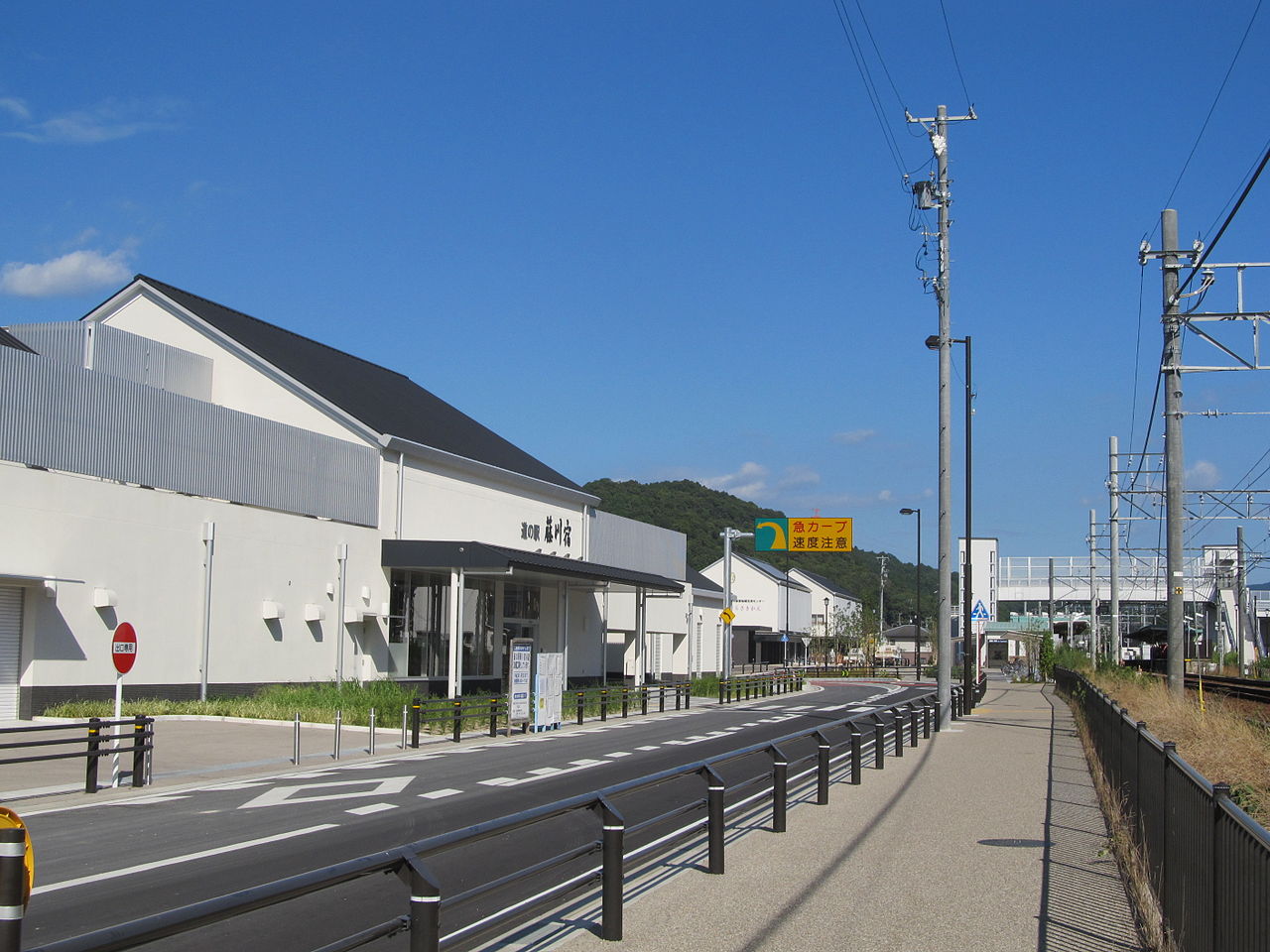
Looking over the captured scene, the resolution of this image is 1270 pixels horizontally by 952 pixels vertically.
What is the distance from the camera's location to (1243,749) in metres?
13.8

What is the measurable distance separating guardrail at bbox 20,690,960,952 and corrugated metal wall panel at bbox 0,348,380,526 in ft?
49.0

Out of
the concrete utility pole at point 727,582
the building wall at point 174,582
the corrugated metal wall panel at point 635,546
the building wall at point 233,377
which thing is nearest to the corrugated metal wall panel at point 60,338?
the building wall at point 233,377

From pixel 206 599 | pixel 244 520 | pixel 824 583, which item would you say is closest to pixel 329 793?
pixel 206 599

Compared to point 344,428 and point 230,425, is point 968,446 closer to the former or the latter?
point 344,428

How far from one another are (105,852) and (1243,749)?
12176mm

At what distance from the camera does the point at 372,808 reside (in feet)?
45.8

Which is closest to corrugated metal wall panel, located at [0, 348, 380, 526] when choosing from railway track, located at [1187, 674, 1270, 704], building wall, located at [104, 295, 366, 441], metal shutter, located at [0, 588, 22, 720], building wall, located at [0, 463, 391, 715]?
building wall, located at [0, 463, 391, 715]

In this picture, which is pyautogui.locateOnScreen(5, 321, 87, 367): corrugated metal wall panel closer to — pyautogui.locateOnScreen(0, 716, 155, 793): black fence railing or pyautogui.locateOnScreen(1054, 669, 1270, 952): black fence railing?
pyautogui.locateOnScreen(0, 716, 155, 793): black fence railing

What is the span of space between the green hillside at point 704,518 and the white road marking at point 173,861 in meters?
77.8

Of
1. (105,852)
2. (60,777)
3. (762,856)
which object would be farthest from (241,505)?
(762,856)

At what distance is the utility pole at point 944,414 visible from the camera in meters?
28.8

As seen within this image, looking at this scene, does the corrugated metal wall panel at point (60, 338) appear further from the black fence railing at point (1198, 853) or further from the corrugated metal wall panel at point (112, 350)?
the black fence railing at point (1198, 853)

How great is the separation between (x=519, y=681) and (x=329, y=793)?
10.5 meters

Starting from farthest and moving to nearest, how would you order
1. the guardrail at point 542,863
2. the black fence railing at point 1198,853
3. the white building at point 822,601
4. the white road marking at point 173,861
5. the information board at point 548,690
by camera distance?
the white building at point 822,601, the information board at point 548,690, the white road marking at point 173,861, the black fence railing at point 1198,853, the guardrail at point 542,863
